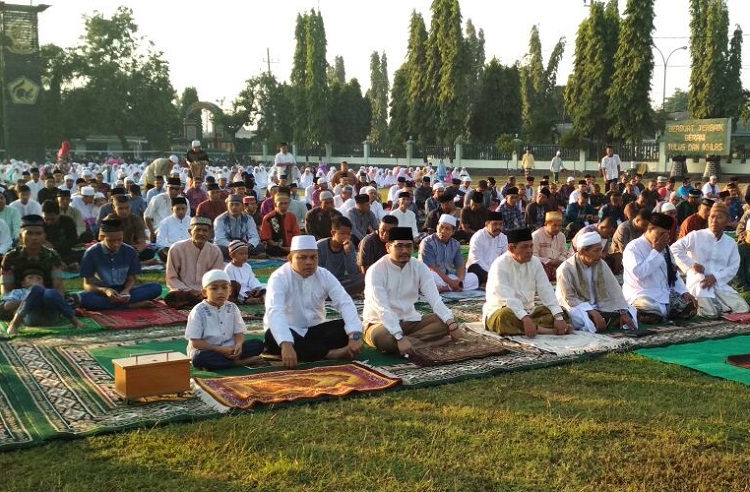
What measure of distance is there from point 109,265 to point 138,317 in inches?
25.5

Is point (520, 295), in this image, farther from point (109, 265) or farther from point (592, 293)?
point (109, 265)

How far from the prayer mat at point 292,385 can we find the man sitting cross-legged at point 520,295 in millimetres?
1451

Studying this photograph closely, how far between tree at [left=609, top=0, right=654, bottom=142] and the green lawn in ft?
82.4

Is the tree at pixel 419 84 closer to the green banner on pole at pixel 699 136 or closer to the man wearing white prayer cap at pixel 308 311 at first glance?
the green banner on pole at pixel 699 136

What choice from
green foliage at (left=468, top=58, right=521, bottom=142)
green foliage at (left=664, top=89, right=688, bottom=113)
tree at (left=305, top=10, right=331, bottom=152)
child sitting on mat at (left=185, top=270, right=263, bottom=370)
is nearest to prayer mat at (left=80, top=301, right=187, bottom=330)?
child sitting on mat at (left=185, top=270, right=263, bottom=370)

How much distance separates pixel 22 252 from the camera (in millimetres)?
6312

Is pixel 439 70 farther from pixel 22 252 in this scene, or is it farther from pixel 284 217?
pixel 22 252

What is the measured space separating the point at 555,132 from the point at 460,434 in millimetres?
30500

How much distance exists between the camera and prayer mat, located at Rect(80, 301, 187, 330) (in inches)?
251

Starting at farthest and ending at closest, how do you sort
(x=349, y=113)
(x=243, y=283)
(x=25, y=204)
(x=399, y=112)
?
(x=349, y=113), (x=399, y=112), (x=25, y=204), (x=243, y=283)

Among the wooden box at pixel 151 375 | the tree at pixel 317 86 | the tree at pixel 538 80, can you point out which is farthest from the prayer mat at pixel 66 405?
the tree at pixel 538 80

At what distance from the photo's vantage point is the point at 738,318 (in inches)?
262

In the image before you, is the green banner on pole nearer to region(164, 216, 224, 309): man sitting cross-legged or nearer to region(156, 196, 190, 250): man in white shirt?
region(156, 196, 190, 250): man in white shirt

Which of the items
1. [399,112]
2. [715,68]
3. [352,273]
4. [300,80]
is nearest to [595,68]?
[715,68]
